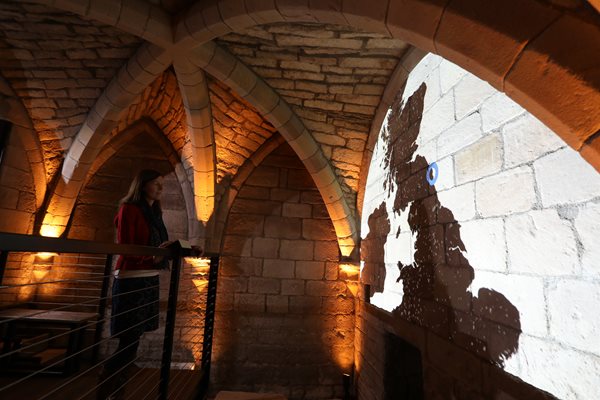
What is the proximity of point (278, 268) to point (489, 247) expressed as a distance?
311 centimetres

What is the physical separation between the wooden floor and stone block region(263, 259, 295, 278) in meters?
1.78

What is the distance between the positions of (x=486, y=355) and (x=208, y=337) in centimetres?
228

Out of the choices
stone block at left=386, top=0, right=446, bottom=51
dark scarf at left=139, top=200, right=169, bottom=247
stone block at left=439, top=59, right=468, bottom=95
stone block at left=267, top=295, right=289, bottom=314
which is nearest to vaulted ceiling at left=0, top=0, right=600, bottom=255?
stone block at left=386, top=0, right=446, bottom=51

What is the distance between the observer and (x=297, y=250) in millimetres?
4297

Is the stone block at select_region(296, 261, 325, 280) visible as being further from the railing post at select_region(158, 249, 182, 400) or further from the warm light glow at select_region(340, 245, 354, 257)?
the railing post at select_region(158, 249, 182, 400)

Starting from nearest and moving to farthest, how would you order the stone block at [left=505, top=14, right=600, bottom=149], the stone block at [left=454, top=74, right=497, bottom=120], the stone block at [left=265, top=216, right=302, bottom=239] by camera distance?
the stone block at [left=505, top=14, right=600, bottom=149]
the stone block at [left=454, top=74, right=497, bottom=120]
the stone block at [left=265, top=216, right=302, bottom=239]

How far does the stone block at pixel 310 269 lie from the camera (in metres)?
4.23

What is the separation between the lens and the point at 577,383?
3.35 feet

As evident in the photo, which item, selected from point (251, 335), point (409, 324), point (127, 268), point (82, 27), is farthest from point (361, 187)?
point (82, 27)

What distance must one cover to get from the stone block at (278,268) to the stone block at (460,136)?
2784 millimetres

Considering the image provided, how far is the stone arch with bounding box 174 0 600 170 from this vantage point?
0.86m

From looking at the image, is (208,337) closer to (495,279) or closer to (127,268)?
(127,268)

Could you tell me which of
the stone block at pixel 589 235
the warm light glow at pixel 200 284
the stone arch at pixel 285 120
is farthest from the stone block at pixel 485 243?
the warm light glow at pixel 200 284

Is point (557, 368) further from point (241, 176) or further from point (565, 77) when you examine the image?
point (241, 176)
